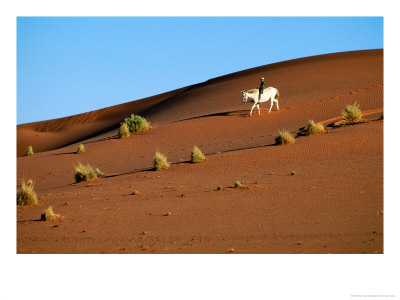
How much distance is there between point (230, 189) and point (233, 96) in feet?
89.7

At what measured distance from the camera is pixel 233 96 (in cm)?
4238

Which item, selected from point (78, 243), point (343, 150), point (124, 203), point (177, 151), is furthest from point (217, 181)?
point (177, 151)

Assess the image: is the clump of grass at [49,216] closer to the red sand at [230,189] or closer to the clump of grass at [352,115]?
the red sand at [230,189]

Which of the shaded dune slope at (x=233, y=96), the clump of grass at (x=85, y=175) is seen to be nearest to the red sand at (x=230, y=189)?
the clump of grass at (x=85, y=175)

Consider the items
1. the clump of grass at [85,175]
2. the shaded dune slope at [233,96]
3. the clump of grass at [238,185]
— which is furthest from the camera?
the shaded dune slope at [233,96]

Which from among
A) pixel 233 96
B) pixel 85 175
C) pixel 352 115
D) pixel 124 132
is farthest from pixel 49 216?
pixel 233 96

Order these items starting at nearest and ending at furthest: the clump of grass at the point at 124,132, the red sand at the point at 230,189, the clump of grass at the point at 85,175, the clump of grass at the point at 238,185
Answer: the red sand at the point at 230,189, the clump of grass at the point at 238,185, the clump of grass at the point at 85,175, the clump of grass at the point at 124,132

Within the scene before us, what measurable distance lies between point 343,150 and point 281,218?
8305 mm

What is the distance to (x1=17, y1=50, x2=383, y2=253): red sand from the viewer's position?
10727 millimetres

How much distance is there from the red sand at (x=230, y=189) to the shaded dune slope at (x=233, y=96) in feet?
3.08

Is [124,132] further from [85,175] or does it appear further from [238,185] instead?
[238,185]

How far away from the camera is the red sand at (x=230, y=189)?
10.7 metres

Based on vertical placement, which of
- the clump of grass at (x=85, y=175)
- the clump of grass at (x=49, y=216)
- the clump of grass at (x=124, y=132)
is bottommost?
the clump of grass at (x=49, y=216)

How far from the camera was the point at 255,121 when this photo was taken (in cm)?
2975
